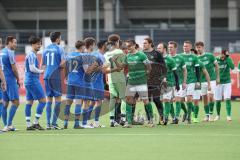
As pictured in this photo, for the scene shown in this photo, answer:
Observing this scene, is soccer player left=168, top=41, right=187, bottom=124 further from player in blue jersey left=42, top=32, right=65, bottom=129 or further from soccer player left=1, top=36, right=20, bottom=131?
soccer player left=1, top=36, right=20, bottom=131

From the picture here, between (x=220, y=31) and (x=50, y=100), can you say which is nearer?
(x=50, y=100)

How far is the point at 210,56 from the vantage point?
22938 mm

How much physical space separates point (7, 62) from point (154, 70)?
406 cm

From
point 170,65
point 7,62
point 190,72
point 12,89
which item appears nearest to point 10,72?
point 7,62

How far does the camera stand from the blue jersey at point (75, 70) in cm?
1922

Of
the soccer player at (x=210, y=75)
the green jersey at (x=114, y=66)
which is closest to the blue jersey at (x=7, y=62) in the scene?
the green jersey at (x=114, y=66)

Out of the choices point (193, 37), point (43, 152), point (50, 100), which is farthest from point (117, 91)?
point (193, 37)

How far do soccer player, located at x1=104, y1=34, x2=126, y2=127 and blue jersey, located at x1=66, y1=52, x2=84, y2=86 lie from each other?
970mm

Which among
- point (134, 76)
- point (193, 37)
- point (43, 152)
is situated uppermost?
point (193, 37)

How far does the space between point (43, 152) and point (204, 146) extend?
2.93 metres

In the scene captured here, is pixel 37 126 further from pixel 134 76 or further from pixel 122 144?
pixel 122 144

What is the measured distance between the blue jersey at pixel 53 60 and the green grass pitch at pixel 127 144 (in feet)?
4.69

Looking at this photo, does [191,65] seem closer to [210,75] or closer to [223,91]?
[210,75]

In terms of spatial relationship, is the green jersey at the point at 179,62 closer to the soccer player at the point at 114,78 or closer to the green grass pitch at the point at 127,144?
the soccer player at the point at 114,78
